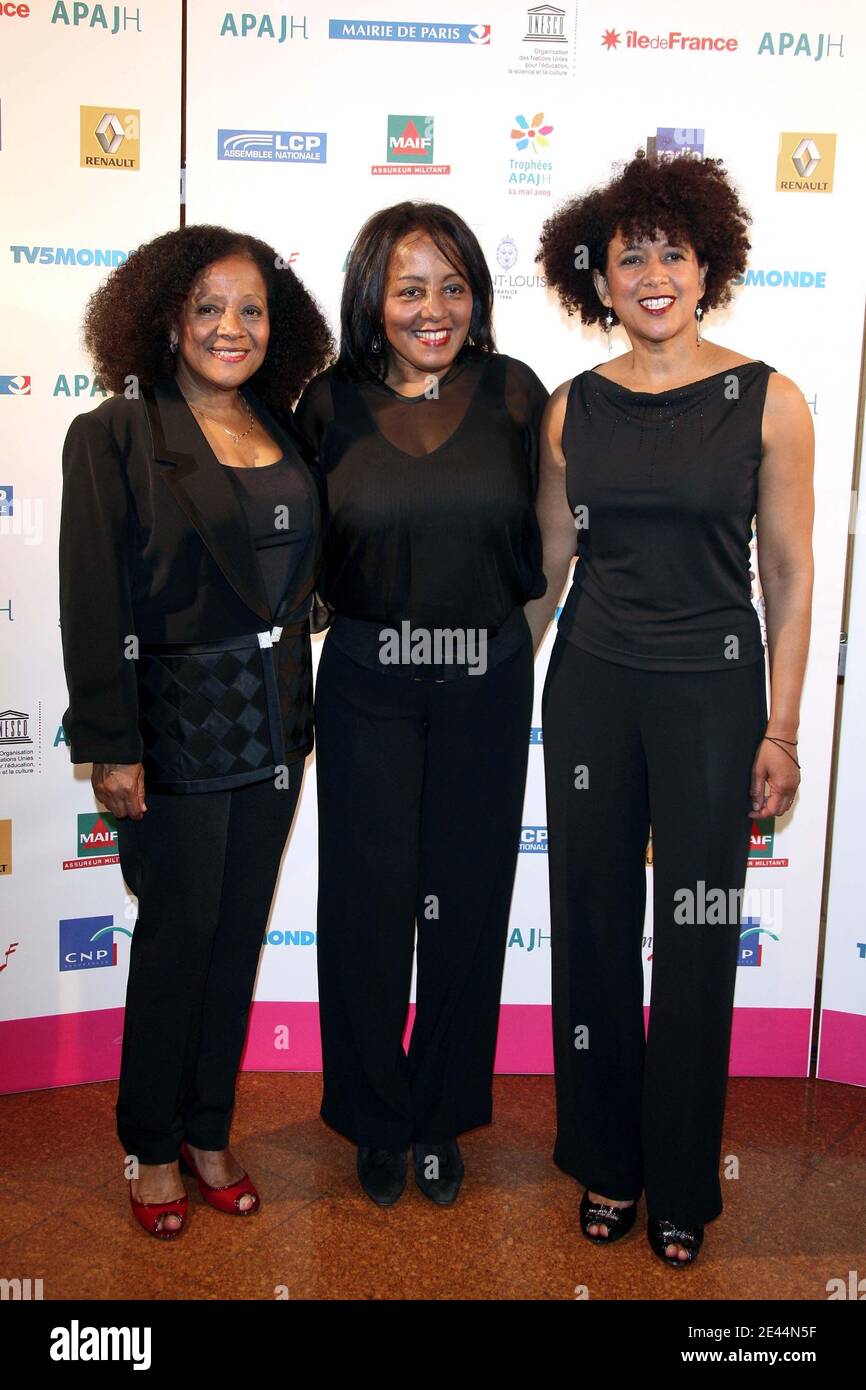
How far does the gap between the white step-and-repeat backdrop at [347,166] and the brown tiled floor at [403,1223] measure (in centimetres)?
54

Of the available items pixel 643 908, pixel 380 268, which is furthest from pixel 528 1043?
pixel 380 268

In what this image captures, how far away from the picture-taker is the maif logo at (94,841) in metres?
2.94

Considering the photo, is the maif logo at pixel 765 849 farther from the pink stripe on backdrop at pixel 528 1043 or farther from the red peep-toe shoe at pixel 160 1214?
the red peep-toe shoe at pixel 160 1214

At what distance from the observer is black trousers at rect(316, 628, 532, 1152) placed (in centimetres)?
232

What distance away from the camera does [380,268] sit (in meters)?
2.28

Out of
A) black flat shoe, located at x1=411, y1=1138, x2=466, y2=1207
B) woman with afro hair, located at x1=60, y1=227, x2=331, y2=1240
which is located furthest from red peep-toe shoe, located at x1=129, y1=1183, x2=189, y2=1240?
black flat shoe, located at x1=411, y1=1138, x2=466, y2=1207

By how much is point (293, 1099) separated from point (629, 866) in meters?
1.18

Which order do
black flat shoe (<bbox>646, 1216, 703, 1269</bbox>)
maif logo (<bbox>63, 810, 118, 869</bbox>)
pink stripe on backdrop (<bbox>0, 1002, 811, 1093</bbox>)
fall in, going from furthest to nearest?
pink stripe on backdrop (<bbox>0, 1002, 811, 1093</bbox>)
maif logo (<bbox>63, 810, 118, 869</bbox>)
black flat shoe (<bbox>646, 1216, 703, 1269</bbox>)

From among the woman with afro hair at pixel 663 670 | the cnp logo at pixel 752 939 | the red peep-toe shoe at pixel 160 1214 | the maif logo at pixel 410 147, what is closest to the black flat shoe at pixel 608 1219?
the woman with afro hair at pixel 663 670

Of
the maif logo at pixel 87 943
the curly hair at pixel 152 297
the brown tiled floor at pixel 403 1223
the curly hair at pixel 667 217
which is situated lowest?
the brown tiled floor at pixel 403 1223

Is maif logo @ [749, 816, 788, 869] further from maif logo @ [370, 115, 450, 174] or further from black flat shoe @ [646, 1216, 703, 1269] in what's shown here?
maif logo @ [370, 115, 450, 174]

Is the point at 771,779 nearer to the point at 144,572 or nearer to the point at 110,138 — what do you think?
the point at 144,572

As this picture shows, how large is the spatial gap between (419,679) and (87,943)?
1259 millimetres

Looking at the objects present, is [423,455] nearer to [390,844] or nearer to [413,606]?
[413,606]
